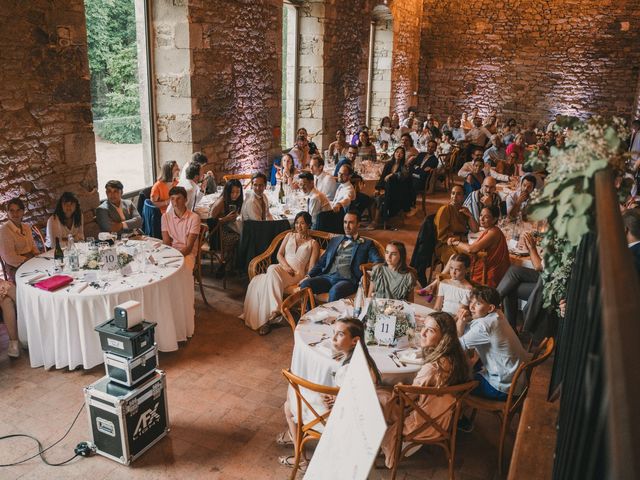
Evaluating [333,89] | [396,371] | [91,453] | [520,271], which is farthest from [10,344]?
[333,89]

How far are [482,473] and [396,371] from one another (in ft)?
2.75

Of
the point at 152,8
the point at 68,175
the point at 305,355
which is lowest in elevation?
the point at 305,355

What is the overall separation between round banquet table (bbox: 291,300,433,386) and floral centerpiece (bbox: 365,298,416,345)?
0.27 feet

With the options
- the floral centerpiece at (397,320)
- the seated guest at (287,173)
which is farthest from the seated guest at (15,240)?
the seated guest at (287,173)

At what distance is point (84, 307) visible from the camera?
3.98m

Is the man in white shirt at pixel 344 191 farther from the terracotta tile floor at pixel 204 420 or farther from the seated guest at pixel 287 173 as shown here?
the terracotta tile floor at pixel 204 420

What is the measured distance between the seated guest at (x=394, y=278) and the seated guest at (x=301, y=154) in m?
4.19

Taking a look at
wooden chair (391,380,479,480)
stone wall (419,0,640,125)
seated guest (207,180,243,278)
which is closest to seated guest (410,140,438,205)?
seated guest (207,180,243,278)

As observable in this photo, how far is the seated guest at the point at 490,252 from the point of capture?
15.8ft

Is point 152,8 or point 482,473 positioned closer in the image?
point 482,473

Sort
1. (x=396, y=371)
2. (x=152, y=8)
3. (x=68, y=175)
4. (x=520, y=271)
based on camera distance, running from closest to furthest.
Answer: (x=396, y=371) → (x=520, y=271) → (x=68, y=175) → (x=152, y=8)

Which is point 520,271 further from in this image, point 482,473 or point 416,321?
point 482,473

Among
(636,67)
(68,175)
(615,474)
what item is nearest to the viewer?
(615,474)

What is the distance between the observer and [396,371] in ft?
10.5
